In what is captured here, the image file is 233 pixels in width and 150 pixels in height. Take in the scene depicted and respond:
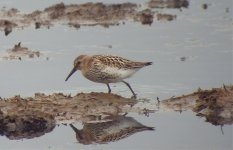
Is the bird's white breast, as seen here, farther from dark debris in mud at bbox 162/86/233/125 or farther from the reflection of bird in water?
the reflection of bird in water

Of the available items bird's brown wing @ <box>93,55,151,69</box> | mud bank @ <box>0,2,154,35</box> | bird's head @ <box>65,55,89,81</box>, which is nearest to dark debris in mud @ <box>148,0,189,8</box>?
mud bank @ <box>0,2,154,35</box>

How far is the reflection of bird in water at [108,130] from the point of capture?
11281 mm

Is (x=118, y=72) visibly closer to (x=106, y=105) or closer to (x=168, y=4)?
(x=106, y=105)

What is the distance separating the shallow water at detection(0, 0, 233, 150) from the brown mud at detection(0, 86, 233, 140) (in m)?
0.23

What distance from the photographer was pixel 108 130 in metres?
11.5

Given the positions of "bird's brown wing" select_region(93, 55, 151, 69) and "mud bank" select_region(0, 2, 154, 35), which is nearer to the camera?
"bird's brown wing" select_region(93, 55, 151, 69)

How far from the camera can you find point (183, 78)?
561 inches

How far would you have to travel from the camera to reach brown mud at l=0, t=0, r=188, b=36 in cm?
1947

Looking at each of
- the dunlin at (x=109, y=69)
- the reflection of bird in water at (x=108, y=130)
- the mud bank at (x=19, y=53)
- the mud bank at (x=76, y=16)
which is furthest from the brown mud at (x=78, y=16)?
the reflection of bird in water at (x=108, y=130)

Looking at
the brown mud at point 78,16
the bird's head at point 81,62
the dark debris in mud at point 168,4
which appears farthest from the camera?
the dark debris in mud at point 168,4

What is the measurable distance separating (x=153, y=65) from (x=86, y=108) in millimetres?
3003

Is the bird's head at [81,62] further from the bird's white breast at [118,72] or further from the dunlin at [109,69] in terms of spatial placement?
the bird's white breast at [118,72]

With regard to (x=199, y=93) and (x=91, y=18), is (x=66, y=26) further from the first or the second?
(x=199, y=93)

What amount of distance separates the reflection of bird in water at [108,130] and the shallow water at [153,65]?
11 cm
